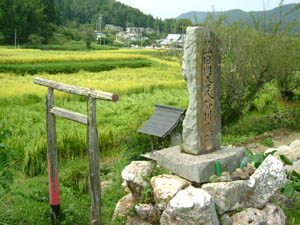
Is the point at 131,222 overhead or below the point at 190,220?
below

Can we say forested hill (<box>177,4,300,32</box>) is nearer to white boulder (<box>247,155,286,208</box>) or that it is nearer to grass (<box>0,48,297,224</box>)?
grass (<box>0,48,297,224</box>)

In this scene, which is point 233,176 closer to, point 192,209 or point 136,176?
point 192,209

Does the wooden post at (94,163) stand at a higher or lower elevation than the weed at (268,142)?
higher

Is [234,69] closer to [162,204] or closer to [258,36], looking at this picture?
[258,36]

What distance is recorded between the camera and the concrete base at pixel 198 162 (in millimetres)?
4340

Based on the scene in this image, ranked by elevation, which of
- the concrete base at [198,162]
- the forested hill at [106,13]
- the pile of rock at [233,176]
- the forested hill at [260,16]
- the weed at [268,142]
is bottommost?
the weed at [268,142]

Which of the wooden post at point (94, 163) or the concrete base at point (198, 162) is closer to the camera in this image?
the wooden post at point (94, 163)

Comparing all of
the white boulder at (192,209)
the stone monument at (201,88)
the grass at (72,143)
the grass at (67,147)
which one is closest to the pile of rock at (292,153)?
the grass at (72,143)

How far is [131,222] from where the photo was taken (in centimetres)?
434

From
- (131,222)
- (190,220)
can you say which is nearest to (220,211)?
(190,220)

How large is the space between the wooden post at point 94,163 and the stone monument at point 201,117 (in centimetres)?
109

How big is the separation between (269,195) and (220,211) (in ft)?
2.53

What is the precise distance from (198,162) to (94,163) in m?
1.31

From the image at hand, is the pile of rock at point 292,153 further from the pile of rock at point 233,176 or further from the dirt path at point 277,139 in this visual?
the pile of rock at point 233,176
